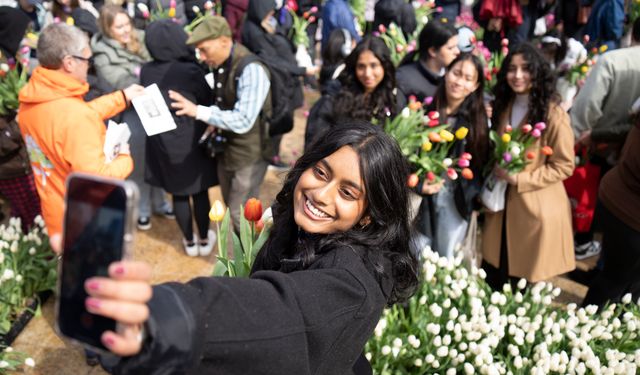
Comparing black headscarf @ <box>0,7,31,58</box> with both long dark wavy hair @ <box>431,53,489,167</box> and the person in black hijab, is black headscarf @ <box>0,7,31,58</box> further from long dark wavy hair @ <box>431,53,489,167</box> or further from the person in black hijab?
long dark wavy hair @ <box>431,53,489,167</box>

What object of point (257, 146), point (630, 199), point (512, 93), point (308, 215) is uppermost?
point (308, 215)

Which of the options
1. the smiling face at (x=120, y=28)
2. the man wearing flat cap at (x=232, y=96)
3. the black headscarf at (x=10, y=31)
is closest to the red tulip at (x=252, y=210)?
the man wearing flat cap at (x=232, y=96)

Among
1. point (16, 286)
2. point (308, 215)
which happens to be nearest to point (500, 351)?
point (308, 215)

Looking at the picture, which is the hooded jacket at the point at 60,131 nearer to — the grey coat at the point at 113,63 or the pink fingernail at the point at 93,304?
the grey coat at the point at 113,63

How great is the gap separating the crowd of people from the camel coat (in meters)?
0.01

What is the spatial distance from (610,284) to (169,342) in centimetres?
258

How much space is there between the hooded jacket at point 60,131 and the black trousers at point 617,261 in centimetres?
245

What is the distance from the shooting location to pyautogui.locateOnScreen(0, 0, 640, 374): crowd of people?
34.3 inches

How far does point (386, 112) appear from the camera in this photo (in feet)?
9.62

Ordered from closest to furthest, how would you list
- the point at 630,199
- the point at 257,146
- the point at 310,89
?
1. the point at 630,199
2. the point at 257,146
3. the point at 310,89

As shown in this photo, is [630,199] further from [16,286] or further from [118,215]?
[16,286]

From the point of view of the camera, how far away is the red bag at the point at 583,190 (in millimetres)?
3480

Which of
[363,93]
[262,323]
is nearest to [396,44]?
[363,93]

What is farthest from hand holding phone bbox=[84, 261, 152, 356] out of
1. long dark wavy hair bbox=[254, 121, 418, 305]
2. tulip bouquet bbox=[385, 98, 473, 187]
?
tulip bouquet bbox=[385, 98, 473, 187]
